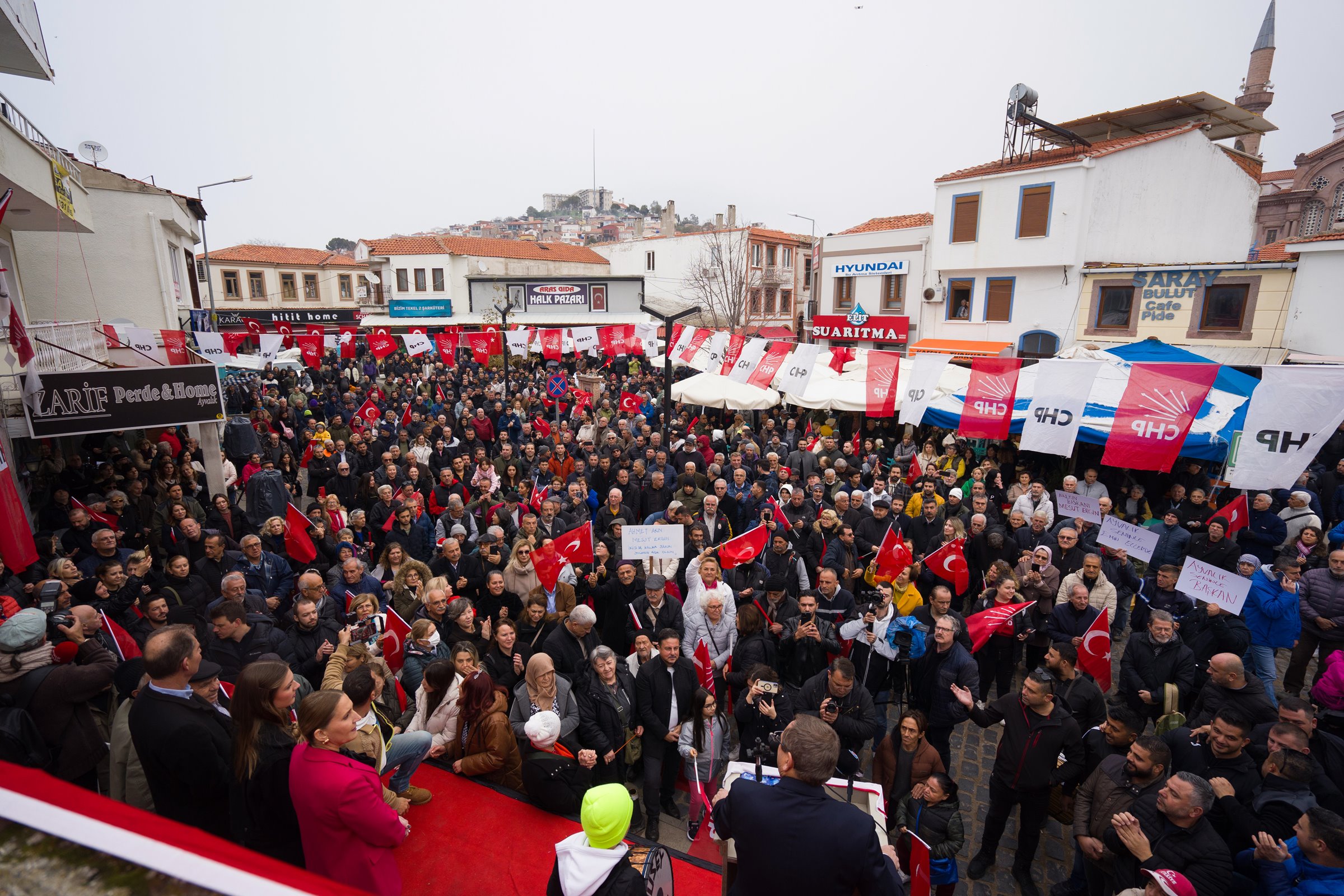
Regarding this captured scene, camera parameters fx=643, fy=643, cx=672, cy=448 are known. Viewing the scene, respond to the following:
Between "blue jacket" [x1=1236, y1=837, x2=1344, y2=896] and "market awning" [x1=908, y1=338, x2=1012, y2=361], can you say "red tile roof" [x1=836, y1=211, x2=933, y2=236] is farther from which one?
"blue jacket" [x1=1236, y1=837, x2=1344, y2=896]

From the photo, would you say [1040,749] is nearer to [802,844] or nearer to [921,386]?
[802,844]

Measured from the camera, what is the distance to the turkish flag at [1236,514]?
8047 mm

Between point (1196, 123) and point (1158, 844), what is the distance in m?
29.4

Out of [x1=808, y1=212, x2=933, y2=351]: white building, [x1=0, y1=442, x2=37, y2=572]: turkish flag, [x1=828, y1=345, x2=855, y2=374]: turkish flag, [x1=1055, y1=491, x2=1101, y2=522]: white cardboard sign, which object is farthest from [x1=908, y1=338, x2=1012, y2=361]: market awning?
[x1=0, y1=442, x2=37, y2=572]: turkish flag

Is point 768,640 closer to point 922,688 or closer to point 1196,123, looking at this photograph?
point 922,688

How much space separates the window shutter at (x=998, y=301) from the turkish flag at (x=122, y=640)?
2670cm

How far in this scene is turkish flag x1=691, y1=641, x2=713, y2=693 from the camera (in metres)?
5.75

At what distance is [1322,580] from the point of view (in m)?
6.46

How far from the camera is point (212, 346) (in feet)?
56.3

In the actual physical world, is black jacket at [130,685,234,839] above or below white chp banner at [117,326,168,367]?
below

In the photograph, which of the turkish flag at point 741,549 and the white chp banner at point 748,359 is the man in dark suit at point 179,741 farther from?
the white chp banner at point 748,359

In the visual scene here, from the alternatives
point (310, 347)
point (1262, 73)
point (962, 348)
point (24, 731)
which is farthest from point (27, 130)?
point (1262, 73)

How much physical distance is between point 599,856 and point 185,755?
2.11 m

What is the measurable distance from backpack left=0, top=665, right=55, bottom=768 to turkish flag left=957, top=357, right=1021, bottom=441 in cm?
1149
